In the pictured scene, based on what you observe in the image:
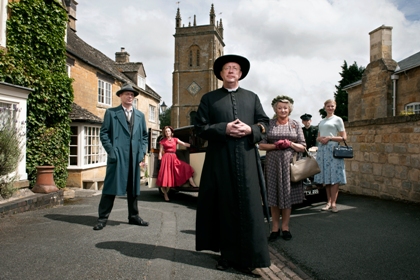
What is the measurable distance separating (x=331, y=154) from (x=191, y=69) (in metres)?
56.9

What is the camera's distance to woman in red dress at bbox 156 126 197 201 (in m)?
7.77

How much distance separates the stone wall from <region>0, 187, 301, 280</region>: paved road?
14.4 ft

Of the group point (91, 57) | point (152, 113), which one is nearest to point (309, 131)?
point (91, 57)

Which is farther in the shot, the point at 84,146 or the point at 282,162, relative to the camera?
the point at 84,146

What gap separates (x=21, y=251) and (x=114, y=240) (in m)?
1.02

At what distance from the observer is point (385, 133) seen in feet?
24.6

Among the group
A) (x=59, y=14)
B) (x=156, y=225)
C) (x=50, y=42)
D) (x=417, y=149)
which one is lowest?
(x=156, y=225)

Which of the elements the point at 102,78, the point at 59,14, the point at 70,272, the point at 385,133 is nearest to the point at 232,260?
the point at 70,272

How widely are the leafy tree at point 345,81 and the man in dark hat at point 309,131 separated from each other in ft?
87.1

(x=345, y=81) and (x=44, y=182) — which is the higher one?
(x=345, y=81)

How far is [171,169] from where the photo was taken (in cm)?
788

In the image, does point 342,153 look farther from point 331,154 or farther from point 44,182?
point 44,182

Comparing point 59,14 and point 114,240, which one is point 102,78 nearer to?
point 59,14

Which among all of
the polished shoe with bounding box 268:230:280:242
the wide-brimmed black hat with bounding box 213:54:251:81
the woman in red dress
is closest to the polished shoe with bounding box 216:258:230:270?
the polished shoe with bounding box 268:230:280:242
